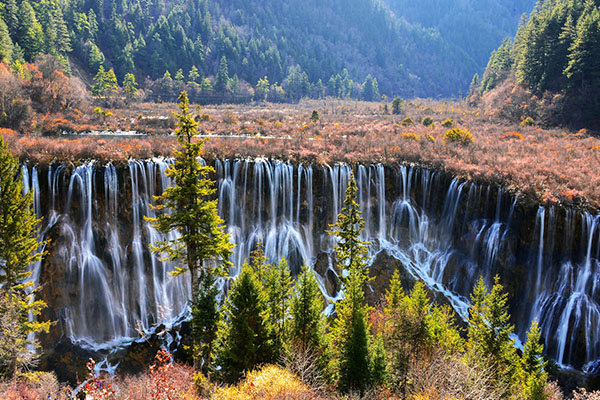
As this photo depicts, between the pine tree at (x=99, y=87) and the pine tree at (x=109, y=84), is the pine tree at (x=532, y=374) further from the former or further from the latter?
the pine tree at (x=109, y=84)

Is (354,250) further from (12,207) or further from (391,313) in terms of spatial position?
(12,207)

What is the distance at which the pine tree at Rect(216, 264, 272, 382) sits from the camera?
1909cm

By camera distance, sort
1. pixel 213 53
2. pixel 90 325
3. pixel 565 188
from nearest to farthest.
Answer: pixel 90 325 → pixel 565 188 → pixel 213 53

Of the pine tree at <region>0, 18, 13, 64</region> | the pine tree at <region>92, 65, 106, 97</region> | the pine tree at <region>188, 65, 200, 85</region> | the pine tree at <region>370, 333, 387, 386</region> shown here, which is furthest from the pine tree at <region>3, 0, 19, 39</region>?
the pine tree at <region>370, 333, 387, 386</region>

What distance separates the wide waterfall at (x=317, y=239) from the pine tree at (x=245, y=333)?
1489 cm

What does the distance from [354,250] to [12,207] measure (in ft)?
65.3

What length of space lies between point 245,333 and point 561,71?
67866 mm

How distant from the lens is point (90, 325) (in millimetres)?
30422

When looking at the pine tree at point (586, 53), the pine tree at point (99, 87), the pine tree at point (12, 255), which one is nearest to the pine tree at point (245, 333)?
the pine tree at point (12, 255)

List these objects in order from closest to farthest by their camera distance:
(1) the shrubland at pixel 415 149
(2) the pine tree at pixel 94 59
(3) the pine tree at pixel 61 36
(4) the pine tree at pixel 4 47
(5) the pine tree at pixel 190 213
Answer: (5) the pine tree at pixel 190 213, (1) the shrubland at pixel 415 149, (4) the pine tree at pixel 4 47, (3) the pine tree at pixel 61 36, (2) the pine tree at pixel 94 59

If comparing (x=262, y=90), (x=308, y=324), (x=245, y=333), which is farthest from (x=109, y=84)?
(x=308, y=324)

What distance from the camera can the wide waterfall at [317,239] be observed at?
98.4ft

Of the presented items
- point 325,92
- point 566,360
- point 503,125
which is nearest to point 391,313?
point 566,360

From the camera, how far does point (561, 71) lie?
2478 inches
